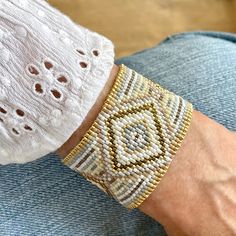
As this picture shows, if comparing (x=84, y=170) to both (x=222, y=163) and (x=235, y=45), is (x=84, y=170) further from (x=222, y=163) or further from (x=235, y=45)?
(x=235, y=45)

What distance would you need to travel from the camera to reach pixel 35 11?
0.55m

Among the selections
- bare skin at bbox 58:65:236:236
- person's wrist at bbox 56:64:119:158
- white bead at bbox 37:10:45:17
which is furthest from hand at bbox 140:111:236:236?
white bead at bbox 37:10:45:17

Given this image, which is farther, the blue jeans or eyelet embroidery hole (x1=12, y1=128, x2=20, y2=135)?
the blue jeans

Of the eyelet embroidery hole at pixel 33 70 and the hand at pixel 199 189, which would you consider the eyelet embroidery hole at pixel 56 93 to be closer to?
the eyelet embroidery hole at pixel 33 70

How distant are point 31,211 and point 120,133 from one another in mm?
178

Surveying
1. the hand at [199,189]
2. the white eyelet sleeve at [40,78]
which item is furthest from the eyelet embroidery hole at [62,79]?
the hand at [199,189]

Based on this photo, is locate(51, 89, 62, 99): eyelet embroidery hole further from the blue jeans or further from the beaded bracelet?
the blue jeans

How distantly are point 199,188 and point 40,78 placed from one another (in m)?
0.22

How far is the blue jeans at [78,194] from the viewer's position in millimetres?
646

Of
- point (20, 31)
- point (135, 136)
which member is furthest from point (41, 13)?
point (135, 136)

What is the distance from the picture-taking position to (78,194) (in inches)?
26.1

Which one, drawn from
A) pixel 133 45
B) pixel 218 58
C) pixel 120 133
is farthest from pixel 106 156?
pixel 133 45

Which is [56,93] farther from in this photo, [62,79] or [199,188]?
[199,188]

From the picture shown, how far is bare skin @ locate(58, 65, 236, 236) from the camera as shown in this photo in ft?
1.92
